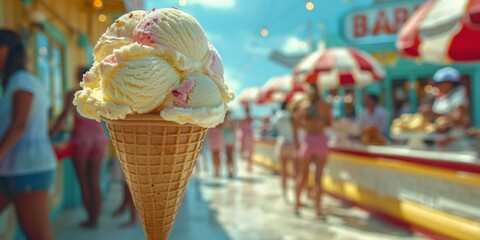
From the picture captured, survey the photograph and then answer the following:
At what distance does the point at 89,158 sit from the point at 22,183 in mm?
2675

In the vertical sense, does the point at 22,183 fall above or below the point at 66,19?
below

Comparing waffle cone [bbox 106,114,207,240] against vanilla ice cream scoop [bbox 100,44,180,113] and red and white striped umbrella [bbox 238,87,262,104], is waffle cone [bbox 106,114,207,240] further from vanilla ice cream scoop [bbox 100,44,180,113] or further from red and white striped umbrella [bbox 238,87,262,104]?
red and white striped umbrella [bbox 238,87,262,104]

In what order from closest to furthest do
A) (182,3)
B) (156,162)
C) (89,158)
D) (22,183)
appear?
(156,162) < (22,183) < (182,3) < (89,158)

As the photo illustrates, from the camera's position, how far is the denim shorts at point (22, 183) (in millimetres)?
2545

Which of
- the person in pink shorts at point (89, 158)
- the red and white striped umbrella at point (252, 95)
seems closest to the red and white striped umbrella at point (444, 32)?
the person in pink shorts at point (89, 158)

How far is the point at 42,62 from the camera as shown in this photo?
620 centimetres

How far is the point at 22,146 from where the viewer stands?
267cm

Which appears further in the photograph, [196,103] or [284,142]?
[284,142]

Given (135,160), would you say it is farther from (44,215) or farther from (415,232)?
(415,232)

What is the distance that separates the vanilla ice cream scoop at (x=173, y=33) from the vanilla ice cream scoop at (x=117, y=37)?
0.05 meters

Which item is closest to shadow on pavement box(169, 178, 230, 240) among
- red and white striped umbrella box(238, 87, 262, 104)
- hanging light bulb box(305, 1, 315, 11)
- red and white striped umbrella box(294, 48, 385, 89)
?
red and white striped umbrella box(294, 48, 385, 89)

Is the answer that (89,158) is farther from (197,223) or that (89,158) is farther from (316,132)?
(316,132)

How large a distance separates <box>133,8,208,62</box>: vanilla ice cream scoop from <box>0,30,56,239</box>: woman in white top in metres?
1.46

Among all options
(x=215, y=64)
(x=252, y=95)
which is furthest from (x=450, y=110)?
(x=252, y=95)
